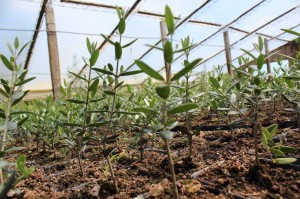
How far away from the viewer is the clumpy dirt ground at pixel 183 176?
96 centimetres

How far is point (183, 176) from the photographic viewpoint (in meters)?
1.15

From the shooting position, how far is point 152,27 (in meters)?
10.7

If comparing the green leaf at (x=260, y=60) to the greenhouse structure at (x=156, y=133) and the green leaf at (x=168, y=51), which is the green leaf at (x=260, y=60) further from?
the green leaf at (x=168, y=51)

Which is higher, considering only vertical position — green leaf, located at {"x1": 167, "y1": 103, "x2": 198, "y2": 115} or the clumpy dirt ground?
green leaf, located at {"x1": 167, "y1": 103, "x2": 198, "y2": 115}

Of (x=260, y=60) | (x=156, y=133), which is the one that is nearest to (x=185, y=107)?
(x=260, y=60)

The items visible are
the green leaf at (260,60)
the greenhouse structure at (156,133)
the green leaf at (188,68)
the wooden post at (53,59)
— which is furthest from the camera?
the wooden post at (53,59)

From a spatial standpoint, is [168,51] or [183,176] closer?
[168,51]

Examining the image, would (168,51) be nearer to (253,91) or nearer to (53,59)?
(253,91)

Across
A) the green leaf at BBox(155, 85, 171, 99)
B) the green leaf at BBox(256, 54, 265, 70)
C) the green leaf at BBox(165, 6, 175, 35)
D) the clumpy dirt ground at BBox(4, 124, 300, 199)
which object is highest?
the green leaf at BBox(165, 6, 175, 35)

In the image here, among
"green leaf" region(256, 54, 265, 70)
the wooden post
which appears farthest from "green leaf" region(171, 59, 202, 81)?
the wooden post

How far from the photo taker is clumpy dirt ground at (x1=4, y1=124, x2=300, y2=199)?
0.96 metres

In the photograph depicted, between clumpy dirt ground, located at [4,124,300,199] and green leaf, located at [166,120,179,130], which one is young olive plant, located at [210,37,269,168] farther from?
green leaf, located at [166,120,179,130]

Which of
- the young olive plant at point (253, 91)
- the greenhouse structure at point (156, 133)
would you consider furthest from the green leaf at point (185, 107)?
the young olive plant at point (253, 91)

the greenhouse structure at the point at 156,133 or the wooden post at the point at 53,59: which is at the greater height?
the wooden post at the point at 53,59
